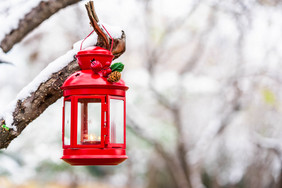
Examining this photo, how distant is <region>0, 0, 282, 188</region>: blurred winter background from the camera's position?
10.1 meters

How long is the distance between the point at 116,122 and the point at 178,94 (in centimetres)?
788

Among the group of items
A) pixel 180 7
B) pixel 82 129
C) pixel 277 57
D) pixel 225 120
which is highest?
pixel 180 7

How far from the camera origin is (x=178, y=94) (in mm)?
10805

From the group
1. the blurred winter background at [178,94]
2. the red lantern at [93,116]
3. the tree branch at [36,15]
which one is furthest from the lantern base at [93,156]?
the blurred winter background at [178,94]

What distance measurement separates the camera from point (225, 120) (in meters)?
9.91

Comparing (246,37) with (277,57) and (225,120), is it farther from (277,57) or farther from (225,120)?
(225,120)

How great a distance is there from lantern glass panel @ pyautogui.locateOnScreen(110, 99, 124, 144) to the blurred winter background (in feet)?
20.5

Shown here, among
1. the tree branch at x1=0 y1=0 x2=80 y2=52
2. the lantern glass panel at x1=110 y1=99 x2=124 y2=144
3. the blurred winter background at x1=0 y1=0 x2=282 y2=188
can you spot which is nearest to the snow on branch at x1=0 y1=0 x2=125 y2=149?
the lantern glass panel at x1=110 y1=99 x2=124 y2=144

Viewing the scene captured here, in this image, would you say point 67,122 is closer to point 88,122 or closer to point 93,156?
point 88,122

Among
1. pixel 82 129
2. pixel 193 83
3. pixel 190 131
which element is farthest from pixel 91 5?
pixel 190 131

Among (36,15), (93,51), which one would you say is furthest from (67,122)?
(36,15)

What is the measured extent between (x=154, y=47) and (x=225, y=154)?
14.8 feet

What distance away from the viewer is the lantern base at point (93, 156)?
112 inches

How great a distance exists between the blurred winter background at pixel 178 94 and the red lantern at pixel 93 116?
622 centimetres
